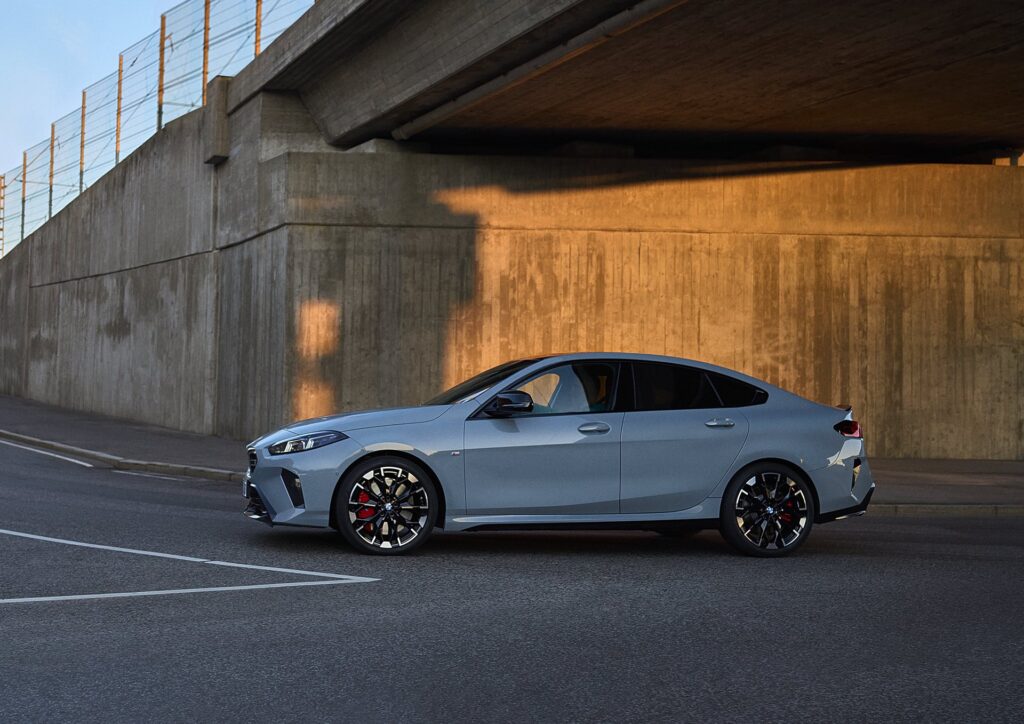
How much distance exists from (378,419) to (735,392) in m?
2.78

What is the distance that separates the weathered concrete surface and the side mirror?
11.4 m

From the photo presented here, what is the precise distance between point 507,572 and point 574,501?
907mm

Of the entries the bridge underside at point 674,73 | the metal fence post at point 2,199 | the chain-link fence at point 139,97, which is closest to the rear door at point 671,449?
the bridge underside at point 674,73

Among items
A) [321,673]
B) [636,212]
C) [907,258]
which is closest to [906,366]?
[907,258]

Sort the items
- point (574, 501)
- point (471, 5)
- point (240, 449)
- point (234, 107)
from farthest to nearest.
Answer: point (234, 107), point (240, 449), point (471, 5), point (574, 501)

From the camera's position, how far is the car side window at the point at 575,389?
30.2 feet

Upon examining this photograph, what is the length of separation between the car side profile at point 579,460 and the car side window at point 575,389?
11 mm

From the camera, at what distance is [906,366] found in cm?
2083

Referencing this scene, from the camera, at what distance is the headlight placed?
8.82 m

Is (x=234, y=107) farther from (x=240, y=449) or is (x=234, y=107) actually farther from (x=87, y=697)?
(x=87, y=697)

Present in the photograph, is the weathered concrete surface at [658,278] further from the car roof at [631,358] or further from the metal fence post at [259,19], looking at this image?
the car roof at [631,358]

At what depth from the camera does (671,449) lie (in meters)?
9.19

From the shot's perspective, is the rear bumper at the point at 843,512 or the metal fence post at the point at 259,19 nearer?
the rear bumper at the point at 843,512

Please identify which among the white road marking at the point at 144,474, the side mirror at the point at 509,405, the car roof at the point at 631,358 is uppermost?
the car roof at the point at 631,358
